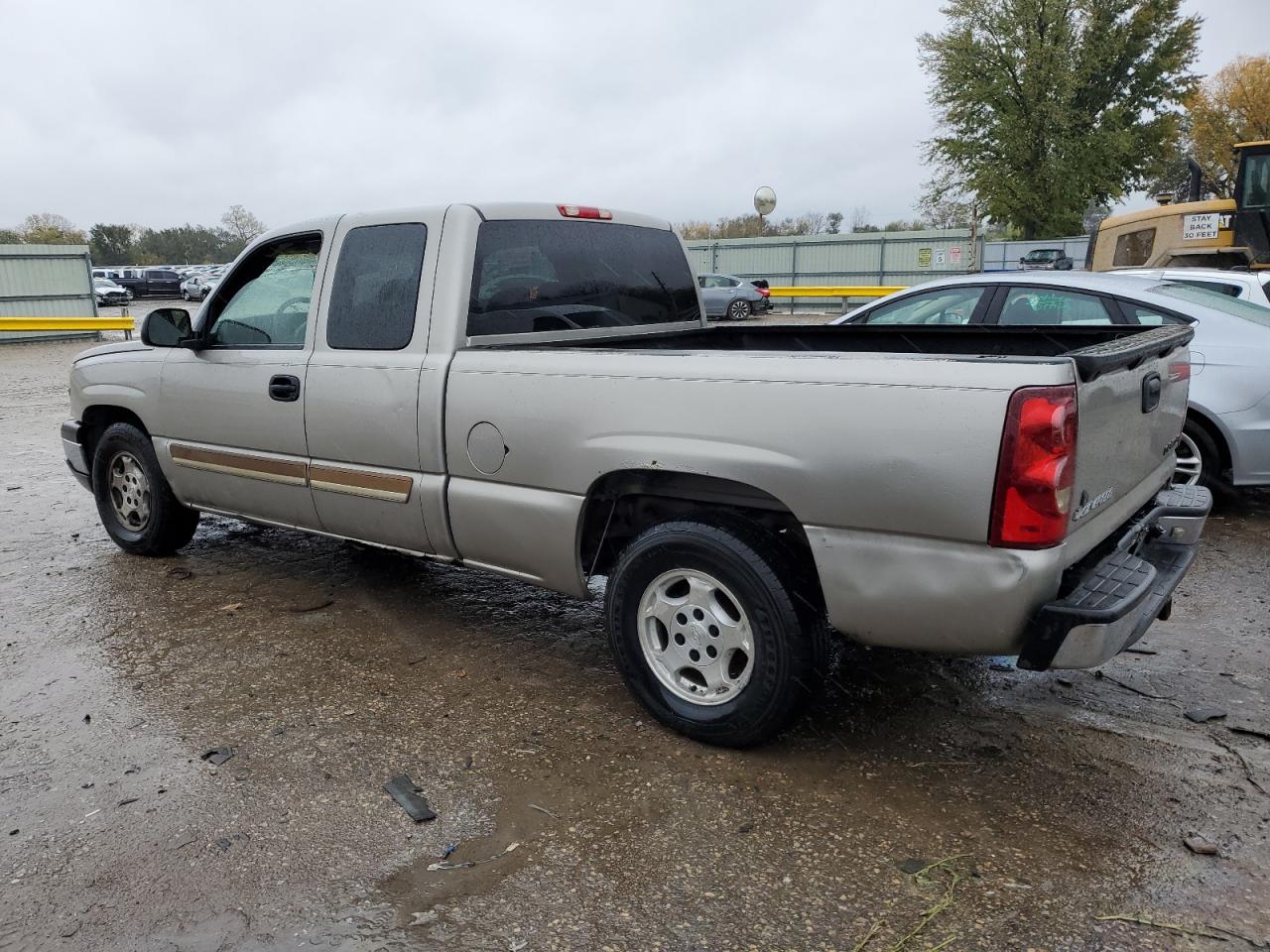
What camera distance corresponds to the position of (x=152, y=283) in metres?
45.9

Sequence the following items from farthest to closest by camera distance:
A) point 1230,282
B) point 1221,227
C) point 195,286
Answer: point 195,286
point 1221,227
point 1230,282

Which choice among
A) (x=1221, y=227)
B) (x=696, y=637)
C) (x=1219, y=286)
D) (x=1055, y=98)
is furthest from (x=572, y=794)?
(x=1055, y=98)

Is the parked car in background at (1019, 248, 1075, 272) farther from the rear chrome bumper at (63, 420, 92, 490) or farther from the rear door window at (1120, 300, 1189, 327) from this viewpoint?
the rear chrome bumper at (63, 420, 92, 490)

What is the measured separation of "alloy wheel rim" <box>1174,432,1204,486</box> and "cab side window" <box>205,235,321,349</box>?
5.14m

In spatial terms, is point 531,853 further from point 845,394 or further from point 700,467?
point 845,394

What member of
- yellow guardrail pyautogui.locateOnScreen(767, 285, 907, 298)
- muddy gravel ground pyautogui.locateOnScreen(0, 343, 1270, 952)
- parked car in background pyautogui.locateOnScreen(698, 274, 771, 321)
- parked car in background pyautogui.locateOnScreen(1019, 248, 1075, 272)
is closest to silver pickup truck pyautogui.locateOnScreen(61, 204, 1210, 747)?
muddy gravel ground pyautogui.locateOnScreen(0, 343, 1270, 952)

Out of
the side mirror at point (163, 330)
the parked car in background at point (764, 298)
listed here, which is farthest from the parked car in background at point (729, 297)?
the side mirror at point (163, 330)

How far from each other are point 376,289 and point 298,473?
38.0 inches

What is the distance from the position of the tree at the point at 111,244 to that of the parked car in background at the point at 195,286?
3171 cm

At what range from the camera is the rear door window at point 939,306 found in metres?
Result: 6.77

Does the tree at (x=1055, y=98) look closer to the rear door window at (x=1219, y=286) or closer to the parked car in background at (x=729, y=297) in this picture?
the parked car in background at (x=729, y=297)

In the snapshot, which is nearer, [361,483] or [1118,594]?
[1118,594]

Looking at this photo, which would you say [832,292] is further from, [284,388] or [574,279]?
[284,388]

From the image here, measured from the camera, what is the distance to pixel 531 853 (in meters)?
2.85
